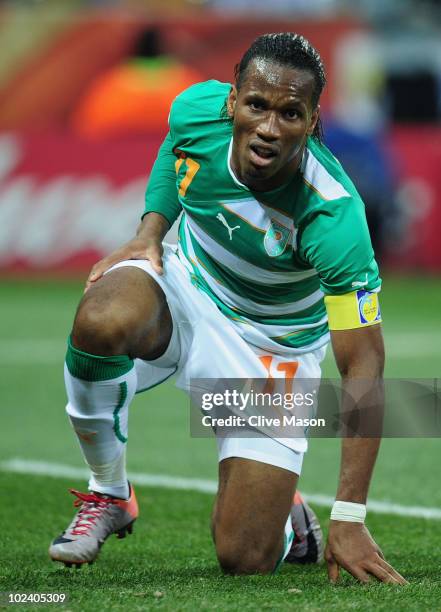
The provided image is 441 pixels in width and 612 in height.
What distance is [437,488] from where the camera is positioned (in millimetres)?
5621

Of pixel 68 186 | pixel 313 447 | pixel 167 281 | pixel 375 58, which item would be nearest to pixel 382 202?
pixel 68 186

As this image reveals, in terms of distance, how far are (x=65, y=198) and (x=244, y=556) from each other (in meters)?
10.0

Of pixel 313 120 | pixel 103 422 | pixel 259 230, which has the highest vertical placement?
pixel 313 120

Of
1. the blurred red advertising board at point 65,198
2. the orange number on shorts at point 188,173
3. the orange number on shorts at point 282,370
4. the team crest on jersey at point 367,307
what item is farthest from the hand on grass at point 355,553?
the blurred red advertising board at point 65,198

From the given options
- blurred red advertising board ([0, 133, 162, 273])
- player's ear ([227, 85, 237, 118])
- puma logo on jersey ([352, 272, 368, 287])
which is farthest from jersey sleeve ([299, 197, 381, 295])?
blurred red advertising board ([0, 133, 162, 273])

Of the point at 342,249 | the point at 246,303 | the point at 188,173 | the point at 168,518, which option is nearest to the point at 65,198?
the point at 168,518

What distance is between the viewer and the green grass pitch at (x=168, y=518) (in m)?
3.63

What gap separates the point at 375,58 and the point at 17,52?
17.2ft

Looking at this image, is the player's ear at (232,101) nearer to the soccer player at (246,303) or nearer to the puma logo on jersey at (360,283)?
the soccer player at (246,303)

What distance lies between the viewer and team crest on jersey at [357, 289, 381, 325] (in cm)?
378

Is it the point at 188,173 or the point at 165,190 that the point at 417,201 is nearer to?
the point at 165,190

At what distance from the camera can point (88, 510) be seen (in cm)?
436

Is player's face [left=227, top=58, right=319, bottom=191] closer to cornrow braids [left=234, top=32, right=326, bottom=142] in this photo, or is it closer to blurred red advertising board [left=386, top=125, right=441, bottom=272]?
cornrow braids [left=234, top=32, right=326, bottom=142]

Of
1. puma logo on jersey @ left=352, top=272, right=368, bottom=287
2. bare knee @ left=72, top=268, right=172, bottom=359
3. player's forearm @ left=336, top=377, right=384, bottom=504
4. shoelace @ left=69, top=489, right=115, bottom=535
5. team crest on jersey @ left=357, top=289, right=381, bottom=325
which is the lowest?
shoelace @ left=69, top=489, right=115, bottom=535
